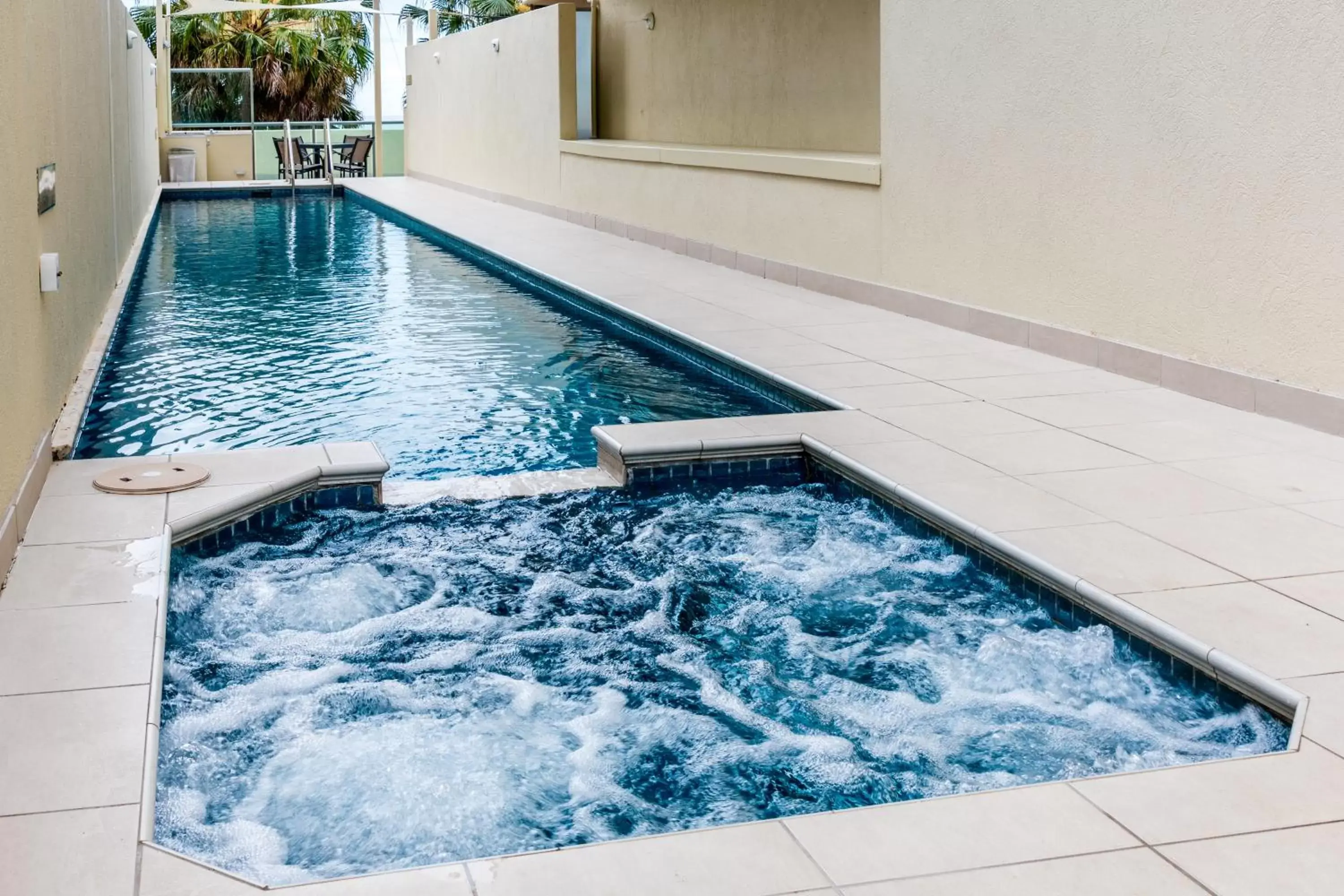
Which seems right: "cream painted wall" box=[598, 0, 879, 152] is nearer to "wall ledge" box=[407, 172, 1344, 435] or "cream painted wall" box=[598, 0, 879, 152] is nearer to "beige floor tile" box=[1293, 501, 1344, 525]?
"wall ledge" box=[407, 172, 1344, 435]

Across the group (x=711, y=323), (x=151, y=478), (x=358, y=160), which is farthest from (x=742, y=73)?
(x=358, y=160)

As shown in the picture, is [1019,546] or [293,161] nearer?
[1019,546]

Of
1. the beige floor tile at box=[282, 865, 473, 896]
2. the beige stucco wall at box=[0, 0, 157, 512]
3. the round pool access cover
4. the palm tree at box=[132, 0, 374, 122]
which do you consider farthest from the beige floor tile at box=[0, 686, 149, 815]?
the palm tree at box=[132, 0, 374, 122]

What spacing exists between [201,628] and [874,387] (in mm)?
3075

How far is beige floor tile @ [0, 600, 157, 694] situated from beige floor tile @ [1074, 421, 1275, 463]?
316 centimetres

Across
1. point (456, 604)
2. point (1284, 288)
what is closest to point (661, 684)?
point (456, 604)

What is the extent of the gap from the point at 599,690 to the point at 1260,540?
183cm

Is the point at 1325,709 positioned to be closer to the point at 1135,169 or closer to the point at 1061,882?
the point at 1061,882

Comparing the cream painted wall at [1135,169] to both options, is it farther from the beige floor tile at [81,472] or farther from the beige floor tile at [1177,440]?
the beige floor tile at [81,472]

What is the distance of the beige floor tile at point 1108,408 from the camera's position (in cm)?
483

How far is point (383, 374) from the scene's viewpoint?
6566 mm

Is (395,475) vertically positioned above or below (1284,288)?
below

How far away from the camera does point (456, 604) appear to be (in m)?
3.55

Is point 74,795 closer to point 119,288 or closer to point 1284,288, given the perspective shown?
point 1284,288
